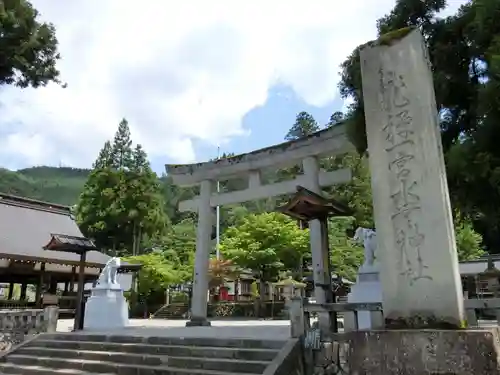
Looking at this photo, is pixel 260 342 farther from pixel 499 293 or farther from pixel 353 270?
pixel 353 270

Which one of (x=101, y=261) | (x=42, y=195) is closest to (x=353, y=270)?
(x=101, y=261)

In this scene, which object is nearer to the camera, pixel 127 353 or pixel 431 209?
pixel 431 209

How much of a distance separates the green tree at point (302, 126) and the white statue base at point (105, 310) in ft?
114

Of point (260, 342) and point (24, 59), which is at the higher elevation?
point (24, 59)

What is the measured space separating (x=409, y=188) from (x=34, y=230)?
21.2 m

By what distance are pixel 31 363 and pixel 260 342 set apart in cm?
493

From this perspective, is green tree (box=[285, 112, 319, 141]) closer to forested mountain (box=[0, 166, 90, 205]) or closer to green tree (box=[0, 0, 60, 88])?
green tree (box=[0, 0, 60, 88])

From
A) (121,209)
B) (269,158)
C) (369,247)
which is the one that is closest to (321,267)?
(369,247)

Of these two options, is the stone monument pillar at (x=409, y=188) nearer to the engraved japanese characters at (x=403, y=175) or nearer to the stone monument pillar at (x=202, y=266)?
the engraved japanese characters at (x=403, y=175)

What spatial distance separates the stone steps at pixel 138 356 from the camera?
22.3 feet

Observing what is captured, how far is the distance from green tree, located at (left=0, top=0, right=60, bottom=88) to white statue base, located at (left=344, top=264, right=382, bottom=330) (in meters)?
12.1

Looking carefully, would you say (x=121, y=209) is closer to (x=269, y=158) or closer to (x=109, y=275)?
(x=109, y=275)

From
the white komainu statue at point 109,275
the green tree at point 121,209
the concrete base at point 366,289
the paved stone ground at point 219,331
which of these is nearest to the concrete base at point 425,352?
the paved stone ground at point 219,331

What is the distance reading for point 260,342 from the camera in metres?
7.07
